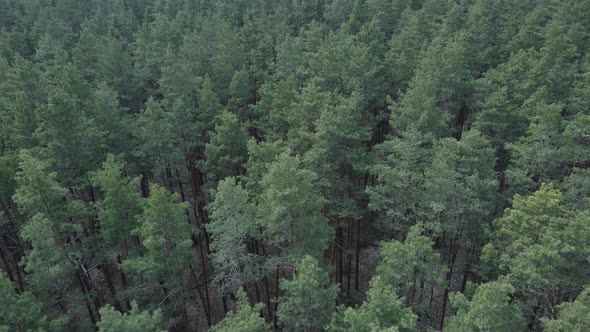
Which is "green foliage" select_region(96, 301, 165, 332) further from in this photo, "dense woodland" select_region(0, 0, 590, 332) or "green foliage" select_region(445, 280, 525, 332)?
"green foliage" select_region(445, 280, 525, 332)

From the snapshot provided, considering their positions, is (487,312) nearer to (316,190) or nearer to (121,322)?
(316,190)

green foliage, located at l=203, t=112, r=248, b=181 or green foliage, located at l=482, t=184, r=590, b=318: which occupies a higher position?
green foliage, located at l=203, t=112, r=248, b=181

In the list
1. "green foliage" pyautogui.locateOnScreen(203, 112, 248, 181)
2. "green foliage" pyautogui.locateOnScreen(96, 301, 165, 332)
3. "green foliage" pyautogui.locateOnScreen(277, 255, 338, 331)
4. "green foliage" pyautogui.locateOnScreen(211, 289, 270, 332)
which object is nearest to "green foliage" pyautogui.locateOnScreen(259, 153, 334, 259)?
"green foliage" pyautogui.locateOnScreen(277, 255, 338, 331)

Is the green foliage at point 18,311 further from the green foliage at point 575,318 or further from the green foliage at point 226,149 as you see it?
the green foliage at point 575,318

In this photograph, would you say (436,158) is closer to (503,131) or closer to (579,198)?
(579,198)

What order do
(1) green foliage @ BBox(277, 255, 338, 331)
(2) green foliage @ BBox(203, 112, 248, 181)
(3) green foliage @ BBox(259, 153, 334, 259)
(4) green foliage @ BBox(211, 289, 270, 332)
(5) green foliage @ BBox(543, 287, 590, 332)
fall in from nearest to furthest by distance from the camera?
(5) green foliage @ BBox(543, 287, 590, 332), (4) green foliage @ BBox(211, 289, 270, 332), (1) green foliage @ BBox(277, 255, 338, 331), (3) green foliage @ BBox(259, 153, 334, 259), (2) green foliage @ BBox(203, 112, 248, 181)

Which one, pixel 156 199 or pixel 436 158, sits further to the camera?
pixel 436 158

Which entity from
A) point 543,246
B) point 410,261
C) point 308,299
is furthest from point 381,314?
point 543,246

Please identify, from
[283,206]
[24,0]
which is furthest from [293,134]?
[24,0]
